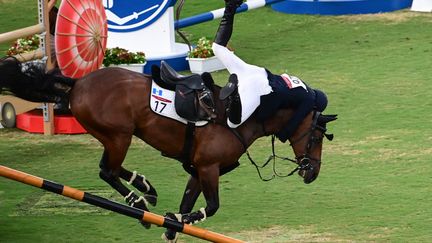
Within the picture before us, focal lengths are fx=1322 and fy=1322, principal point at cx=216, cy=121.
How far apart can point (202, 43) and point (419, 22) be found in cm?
427

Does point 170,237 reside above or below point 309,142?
below

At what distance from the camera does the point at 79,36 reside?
1323 centimetres

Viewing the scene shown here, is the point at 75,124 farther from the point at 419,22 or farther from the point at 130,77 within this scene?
the point at 419,22

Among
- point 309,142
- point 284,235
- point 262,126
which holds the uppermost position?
point 262,126

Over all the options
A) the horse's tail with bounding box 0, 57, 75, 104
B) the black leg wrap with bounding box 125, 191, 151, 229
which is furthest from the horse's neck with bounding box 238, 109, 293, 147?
the horse's tail with bounding box 0, 57, 75, 104

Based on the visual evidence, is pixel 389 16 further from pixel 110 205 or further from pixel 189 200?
pixel 110 205

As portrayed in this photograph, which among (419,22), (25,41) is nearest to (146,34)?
(25,41)

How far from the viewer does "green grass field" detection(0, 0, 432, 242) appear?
36.1 ft

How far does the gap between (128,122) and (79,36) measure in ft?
12.5

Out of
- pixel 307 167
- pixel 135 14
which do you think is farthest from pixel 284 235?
pixel 135 14

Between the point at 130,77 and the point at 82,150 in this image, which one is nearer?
the point at 130,77

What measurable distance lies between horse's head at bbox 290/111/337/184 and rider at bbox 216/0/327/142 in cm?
10

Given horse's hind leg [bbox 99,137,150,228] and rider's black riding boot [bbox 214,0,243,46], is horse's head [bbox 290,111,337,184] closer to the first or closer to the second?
rider's black riding boot [bbox 214,0,243,46]

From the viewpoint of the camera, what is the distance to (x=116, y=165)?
9727mm
